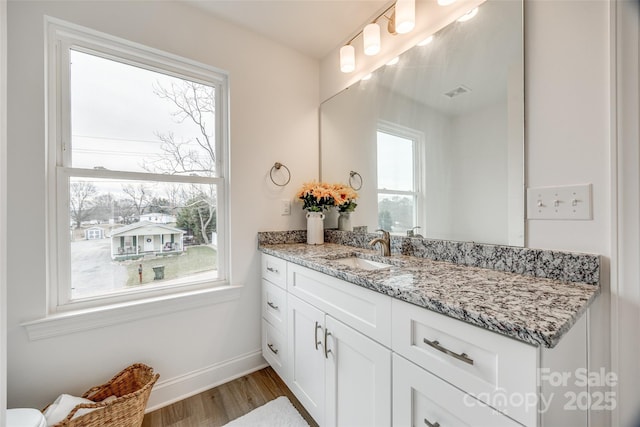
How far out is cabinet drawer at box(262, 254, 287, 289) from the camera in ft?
5.13

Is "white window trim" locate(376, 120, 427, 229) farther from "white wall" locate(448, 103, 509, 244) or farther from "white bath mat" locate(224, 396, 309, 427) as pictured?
"white bath mat" locate(224, 396, 309, 427)

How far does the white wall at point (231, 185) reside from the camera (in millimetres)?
1177

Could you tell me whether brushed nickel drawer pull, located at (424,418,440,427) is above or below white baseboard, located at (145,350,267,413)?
above

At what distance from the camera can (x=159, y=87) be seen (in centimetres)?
161

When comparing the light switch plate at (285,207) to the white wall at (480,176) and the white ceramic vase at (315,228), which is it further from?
the white wall at (480,176)

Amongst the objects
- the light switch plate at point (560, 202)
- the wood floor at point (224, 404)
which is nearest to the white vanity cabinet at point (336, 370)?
the wood floor at point (224, 404)

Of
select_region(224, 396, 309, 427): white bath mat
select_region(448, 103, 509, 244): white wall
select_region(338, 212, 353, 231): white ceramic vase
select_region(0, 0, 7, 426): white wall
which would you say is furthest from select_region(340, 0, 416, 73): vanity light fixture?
select_region(224, 396, 309, 427): white bath mat

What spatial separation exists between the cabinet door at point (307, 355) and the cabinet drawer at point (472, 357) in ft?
1.63

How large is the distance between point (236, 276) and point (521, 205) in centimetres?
166

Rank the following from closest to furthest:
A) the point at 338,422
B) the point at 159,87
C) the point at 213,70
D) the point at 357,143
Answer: the point at 338,422
the point at 159,87
the point at 213,70
the point at 357,143

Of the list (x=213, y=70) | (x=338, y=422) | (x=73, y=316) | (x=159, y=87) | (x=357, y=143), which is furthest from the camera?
(x=357, y=143)

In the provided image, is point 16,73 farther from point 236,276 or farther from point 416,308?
point 416,308

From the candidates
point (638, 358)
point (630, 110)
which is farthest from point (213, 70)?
point (638, 358)

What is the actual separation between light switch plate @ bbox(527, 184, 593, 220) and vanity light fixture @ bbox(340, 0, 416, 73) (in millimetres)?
1033
